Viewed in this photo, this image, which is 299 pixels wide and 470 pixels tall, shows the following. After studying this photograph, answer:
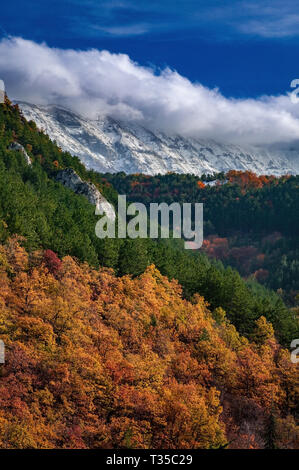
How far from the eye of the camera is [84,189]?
486 feet

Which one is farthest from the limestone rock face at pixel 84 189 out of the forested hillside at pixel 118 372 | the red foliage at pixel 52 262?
the red foliage at pixel 52 262

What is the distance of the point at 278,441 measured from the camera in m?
54.6

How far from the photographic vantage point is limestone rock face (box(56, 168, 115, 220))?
143 meters

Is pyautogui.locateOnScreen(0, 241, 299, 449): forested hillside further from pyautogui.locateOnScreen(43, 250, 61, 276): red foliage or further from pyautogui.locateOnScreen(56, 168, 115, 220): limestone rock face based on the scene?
pyautogui.locateOnScreen(56, 168, 115, 220): limestone rock face

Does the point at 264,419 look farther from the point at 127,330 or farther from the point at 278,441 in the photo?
the point at 127,330

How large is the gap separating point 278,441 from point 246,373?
1724 centimetres

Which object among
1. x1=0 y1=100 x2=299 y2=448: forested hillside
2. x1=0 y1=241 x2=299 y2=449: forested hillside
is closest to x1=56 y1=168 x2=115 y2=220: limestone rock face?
x1=0 y1=100 x2=299 y2=448: forested hillside

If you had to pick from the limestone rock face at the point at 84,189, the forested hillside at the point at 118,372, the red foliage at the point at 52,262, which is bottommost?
the forested hillside at the point at 118,372

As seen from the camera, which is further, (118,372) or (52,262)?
(52,262)

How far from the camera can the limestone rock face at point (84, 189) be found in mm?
143125

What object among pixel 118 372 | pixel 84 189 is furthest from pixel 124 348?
pixel 84 189

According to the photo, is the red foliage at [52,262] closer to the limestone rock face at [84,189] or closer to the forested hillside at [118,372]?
the forested hillside at [118,372]

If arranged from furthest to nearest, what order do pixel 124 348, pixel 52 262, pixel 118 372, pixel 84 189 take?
pixel 84 189
pixel 52 262
pixel 124 348
pixel 118 372

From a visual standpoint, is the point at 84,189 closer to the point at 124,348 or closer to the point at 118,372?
the point at 124,348
